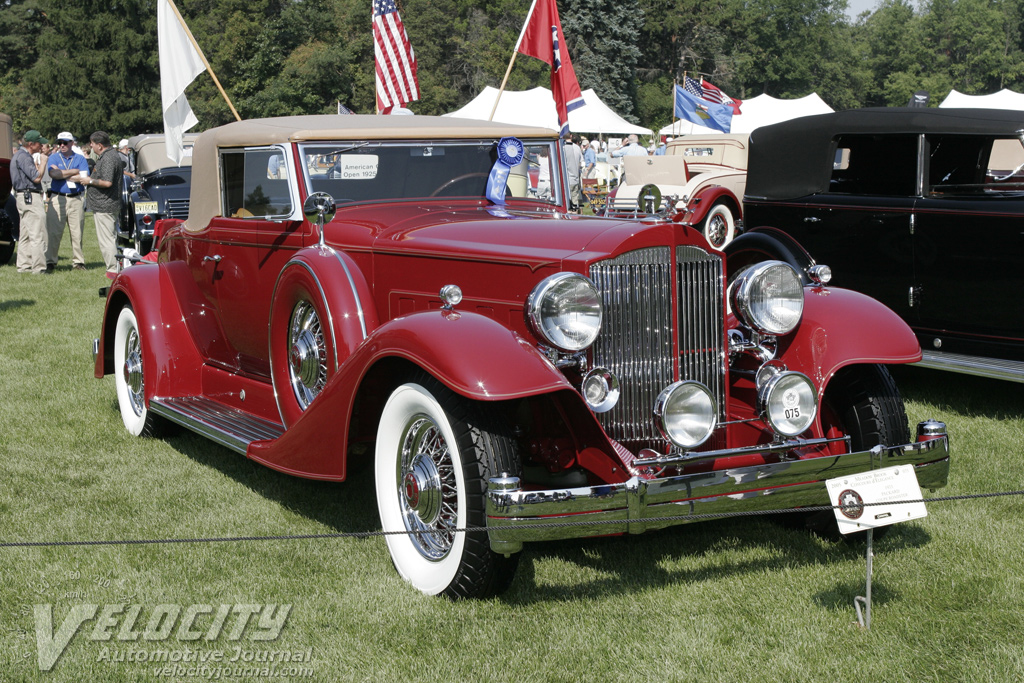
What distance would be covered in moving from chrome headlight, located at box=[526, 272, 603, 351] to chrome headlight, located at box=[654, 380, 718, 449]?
333 mm

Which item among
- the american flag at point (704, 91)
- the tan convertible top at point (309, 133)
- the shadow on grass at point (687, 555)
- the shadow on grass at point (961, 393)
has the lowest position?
the shadow on grass at point (961, 393)

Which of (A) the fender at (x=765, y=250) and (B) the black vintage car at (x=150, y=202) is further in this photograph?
(B) the black vintage car at (x=150, y=202)

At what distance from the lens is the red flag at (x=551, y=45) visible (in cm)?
834

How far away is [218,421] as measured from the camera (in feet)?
16.0

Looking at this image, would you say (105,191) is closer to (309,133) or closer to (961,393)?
(309,133)

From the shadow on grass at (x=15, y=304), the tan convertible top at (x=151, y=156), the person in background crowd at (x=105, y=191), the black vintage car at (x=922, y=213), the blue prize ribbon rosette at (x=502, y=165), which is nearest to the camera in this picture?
the blue prize ribbon rosette at (x=502, y=165)

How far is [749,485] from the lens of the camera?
3264 millimetres

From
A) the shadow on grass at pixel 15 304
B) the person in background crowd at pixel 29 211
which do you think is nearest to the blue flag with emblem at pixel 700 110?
the person in background crowd at pixel 29 211

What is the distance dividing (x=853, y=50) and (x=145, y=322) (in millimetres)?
88022

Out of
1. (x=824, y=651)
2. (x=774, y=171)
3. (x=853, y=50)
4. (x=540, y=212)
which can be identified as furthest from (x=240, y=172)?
(x=853, y=50)

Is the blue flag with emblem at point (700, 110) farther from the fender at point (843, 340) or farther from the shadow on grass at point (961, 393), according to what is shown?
the fender at point (843, 340)

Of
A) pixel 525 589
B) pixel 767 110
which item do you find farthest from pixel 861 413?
pixel 767 110

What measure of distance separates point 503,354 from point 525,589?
96 centimetres

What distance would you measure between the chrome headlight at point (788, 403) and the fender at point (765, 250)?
328 cm
